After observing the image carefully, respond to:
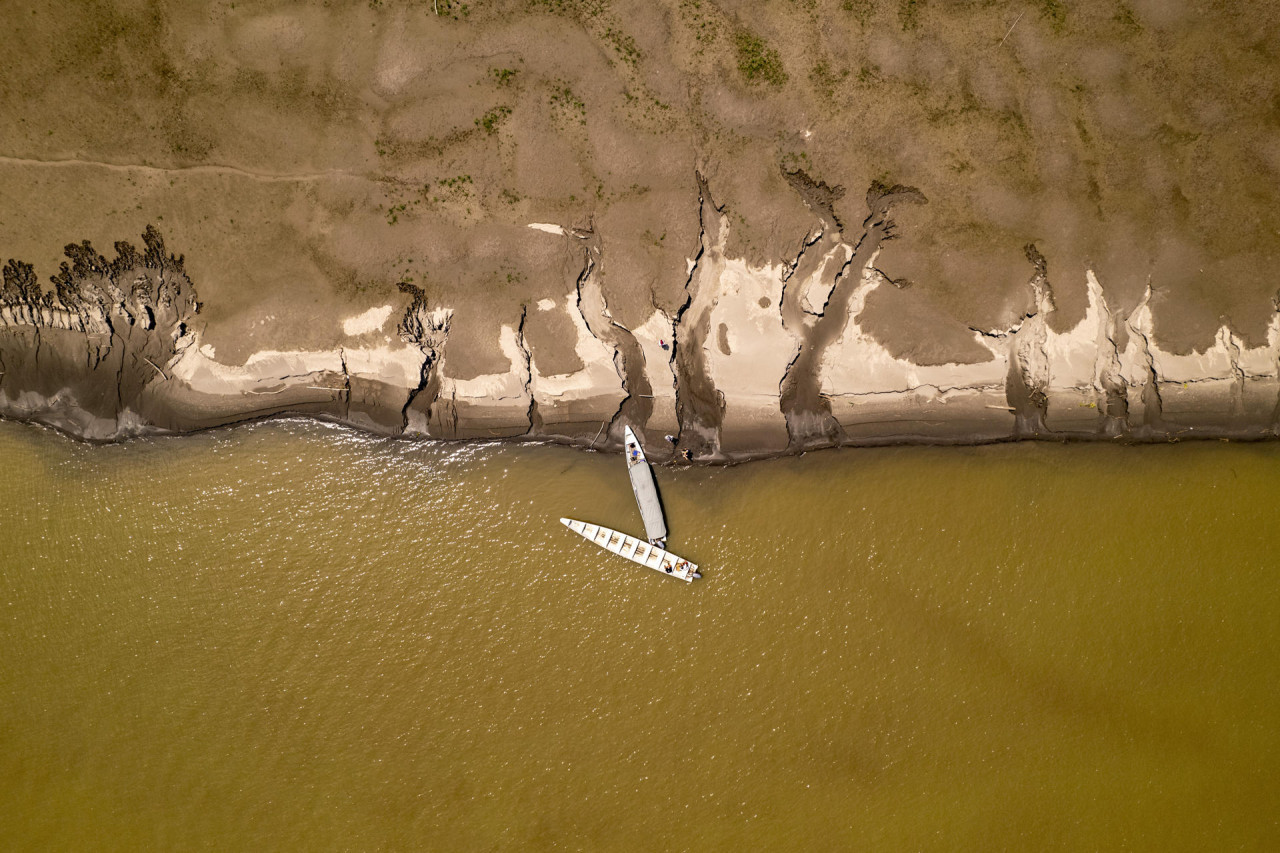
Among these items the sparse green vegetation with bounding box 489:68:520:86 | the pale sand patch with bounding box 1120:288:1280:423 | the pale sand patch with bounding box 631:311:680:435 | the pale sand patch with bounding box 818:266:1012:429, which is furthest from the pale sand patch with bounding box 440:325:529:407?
the pale sand patch with bounding box 1120:288:1280:423

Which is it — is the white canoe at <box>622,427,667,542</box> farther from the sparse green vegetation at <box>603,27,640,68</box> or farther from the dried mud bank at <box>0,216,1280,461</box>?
the sparse green vegetation at <box>603,27,640,68</box>

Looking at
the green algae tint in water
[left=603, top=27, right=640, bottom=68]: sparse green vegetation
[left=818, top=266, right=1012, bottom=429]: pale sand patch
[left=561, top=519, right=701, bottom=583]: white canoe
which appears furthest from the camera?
[left=818, top=266, right=1012, bottom=429]: pale sand patch

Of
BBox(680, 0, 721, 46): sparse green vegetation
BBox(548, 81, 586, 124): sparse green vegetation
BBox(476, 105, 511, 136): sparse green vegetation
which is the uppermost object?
BBox(680, 0, 721, 46): sparse green vegetation

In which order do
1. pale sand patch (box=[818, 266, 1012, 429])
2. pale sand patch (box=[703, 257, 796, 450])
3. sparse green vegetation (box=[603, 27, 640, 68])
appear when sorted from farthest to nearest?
pale sand patch (box=[818, 266, 1012, 429]) < pale sand patch (box=[703, 257, 796, 450]) < sparse green vegetation (box=[603, 27, 640, 68])

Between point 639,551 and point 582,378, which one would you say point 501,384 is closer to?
point 582,378

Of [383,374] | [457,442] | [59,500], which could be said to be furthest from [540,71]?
[59,500]

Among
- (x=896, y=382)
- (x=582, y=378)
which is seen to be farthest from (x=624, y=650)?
(x=896, y=382)

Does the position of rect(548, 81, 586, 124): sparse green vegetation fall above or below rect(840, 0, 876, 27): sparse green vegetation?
below
